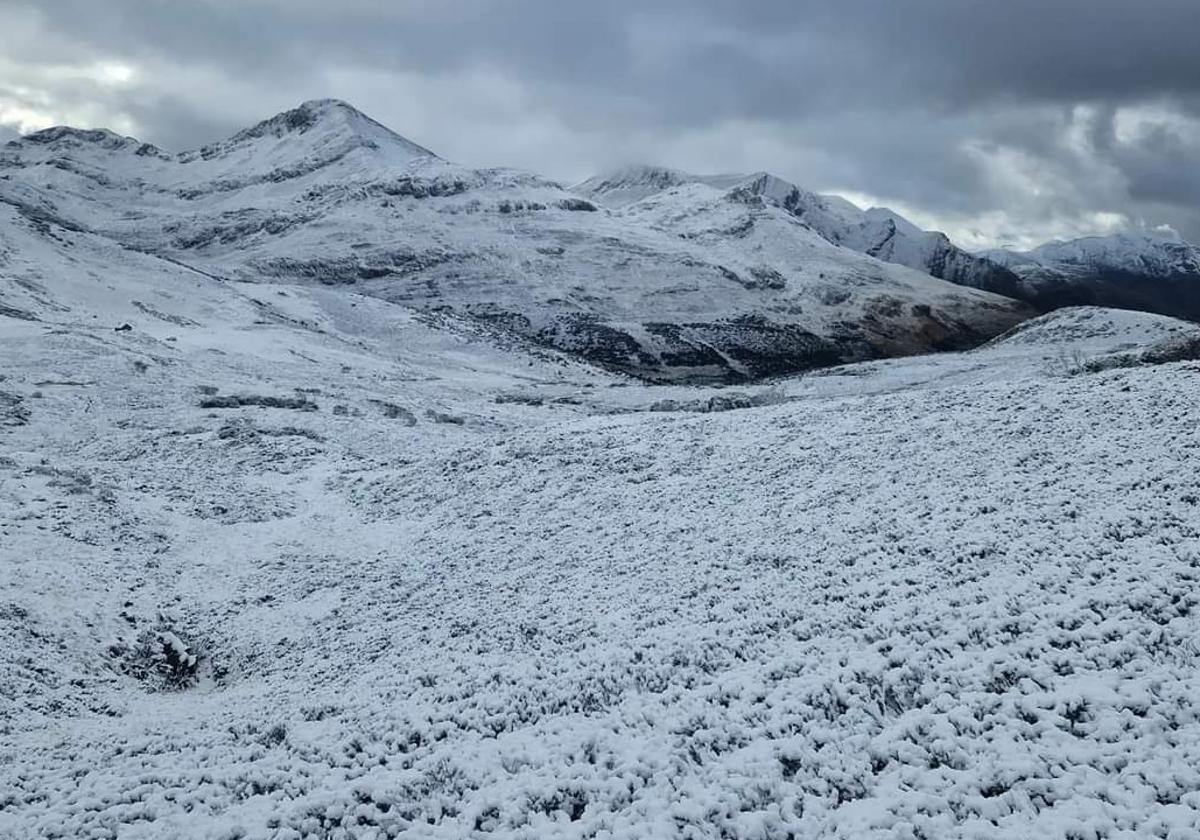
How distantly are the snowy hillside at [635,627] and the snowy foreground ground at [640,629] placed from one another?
8cm

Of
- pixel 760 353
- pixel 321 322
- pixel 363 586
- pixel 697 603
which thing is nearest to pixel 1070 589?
pixel 697 603

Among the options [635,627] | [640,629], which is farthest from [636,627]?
[640,629]

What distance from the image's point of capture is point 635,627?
58.2ft

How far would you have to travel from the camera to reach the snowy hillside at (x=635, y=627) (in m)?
11.2

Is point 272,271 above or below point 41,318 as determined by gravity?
above

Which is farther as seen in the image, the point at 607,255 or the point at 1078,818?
the point at 607,255

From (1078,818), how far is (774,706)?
4941mm

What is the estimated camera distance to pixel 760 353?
149m

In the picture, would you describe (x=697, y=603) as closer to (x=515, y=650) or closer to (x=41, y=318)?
(x=515, y=650)

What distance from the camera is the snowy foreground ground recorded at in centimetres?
1116

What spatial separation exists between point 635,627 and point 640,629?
16 cm

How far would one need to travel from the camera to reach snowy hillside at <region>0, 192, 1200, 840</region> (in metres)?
11.2

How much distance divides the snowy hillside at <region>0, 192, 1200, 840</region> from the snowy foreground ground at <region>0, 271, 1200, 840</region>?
0.26ft

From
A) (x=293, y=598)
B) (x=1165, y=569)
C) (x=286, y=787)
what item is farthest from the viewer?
(x=293, y=598)
